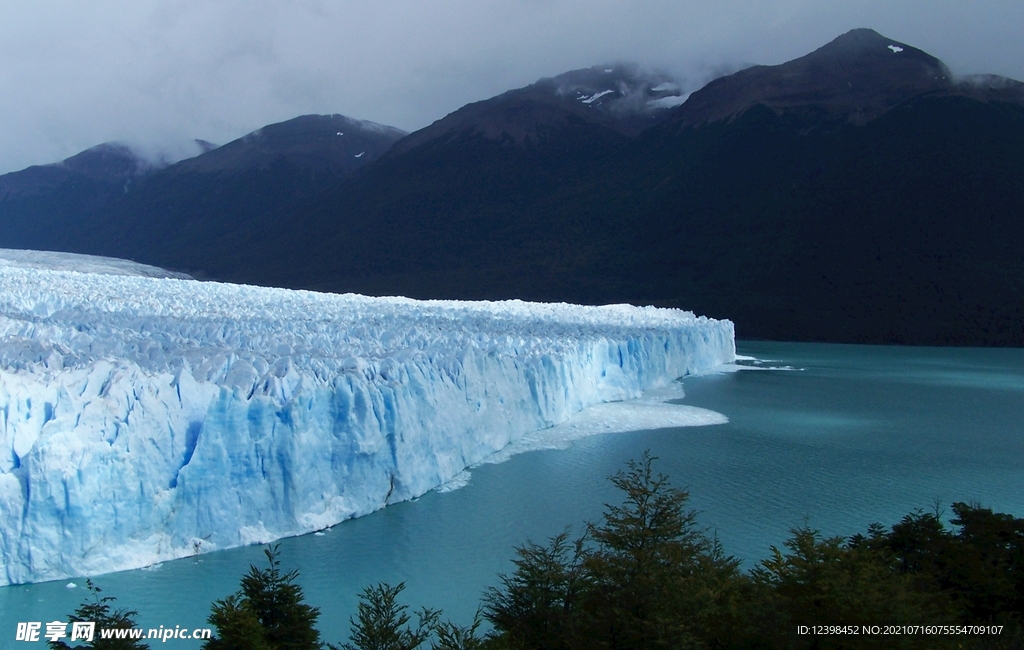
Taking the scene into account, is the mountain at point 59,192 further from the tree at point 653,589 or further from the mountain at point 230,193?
the tree at point 653,589

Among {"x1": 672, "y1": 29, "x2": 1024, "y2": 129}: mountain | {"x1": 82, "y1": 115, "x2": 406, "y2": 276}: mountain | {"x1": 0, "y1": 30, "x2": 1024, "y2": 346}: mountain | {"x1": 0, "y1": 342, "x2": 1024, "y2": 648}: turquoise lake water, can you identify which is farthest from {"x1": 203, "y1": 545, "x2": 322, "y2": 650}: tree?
{"x1": 82, "y1": 115, "x2": 406, "y2": 276}: mountain

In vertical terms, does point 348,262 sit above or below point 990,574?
above

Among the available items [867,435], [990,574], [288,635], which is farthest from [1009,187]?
[288,635]

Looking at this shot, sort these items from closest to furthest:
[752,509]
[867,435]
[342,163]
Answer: [752,509] → [867,435] → [342,163]

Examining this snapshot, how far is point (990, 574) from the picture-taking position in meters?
4.20

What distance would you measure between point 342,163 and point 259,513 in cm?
6774

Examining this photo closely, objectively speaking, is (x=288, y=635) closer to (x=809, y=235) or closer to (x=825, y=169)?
(x=809, y=235)

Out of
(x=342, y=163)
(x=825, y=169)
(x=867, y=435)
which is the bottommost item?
(x=867, y=435)

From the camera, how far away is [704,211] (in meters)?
42.7

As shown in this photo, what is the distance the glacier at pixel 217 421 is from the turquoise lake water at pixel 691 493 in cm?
27

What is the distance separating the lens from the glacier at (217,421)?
508cm

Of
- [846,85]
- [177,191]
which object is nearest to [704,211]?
[846,85]

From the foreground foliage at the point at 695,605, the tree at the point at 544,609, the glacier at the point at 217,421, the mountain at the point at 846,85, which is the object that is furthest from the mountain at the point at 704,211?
the tree at the point at 544,609

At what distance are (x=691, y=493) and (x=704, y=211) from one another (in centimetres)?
3729
